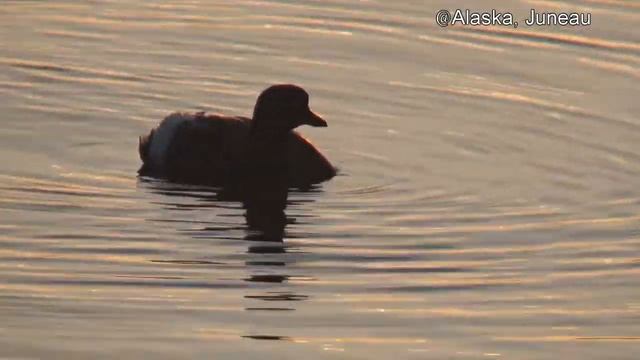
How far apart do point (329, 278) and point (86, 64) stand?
756 cm

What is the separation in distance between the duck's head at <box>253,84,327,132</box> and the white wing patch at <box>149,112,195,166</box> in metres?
0.63

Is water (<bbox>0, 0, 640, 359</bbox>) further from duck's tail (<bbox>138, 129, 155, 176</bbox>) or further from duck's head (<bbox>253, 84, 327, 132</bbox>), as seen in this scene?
duck's head (<bbox>253, 84, 327, 132</bbox>)

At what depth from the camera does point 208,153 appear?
62.2 feet

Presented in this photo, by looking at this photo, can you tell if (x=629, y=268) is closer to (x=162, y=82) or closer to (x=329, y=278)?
(x=329, y=278)

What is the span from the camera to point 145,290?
542 inches

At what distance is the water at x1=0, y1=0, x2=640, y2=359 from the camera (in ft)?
42.4

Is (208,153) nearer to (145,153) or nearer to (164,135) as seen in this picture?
(164,135)

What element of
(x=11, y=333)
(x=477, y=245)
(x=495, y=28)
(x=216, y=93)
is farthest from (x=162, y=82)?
(x=11, y=333)

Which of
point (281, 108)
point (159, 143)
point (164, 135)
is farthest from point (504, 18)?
point (159, 143)

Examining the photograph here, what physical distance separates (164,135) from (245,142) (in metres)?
0.77

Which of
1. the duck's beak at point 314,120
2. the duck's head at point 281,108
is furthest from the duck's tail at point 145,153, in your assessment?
the duck's beak at point 314,120

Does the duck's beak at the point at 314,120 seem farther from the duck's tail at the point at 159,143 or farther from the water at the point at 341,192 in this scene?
the duck's tail at the point at 159,143

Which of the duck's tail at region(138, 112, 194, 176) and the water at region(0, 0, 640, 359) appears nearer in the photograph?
the water at region(0, 0, 640, 359)

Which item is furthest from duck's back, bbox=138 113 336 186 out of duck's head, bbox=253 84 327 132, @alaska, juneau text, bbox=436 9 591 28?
@alaska, juneau text, bbox=436 9 591 28
